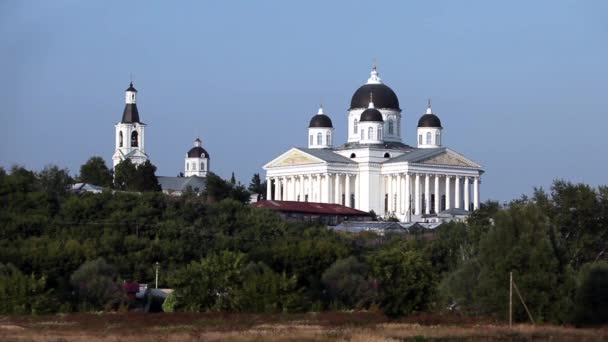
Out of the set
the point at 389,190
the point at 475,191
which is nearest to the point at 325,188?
the point at 389,190

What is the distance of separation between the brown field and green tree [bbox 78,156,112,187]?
240 feet

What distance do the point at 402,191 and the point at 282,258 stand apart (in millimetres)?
58191

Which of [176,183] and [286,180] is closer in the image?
[286,180]

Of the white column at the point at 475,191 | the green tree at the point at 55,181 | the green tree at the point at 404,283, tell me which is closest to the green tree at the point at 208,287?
the green tree at the point at 404,283

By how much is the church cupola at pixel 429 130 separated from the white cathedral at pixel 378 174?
0.08 meters

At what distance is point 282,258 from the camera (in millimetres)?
72375

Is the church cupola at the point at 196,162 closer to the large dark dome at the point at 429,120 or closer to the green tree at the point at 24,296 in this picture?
the large dark dome at the point at 429,120

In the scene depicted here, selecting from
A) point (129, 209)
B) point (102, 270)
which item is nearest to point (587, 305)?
point (102, 270)

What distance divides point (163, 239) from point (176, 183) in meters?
74.6

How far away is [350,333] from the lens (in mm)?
44750

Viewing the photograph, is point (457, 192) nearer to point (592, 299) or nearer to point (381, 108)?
point (381, 108)

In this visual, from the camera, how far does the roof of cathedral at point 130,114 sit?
158125 mm

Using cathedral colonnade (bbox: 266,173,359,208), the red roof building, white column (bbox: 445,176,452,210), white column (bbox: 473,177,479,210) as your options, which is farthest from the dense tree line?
white column (bbox: 473,177,479,210)

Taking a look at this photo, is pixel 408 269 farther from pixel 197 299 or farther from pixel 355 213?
pixel 355 213
